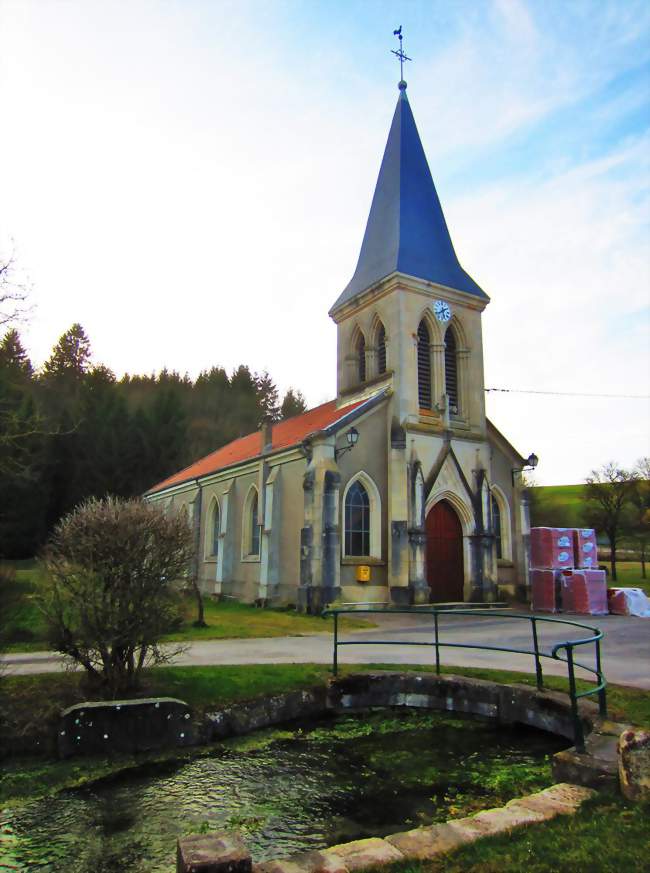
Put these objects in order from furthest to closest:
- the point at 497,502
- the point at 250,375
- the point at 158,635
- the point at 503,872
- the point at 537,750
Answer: the point at 250,375, the point at 497,502, the point at 158,635, the point at 537,750, the point at 503,872

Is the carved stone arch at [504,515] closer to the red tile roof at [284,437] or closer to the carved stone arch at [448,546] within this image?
the carved stone arch at [448,546]

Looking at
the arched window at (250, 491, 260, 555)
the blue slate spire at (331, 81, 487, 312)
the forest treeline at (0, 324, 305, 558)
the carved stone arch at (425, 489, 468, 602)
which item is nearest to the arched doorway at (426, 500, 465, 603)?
the carved stone arch at (425, 489, 468, 602)

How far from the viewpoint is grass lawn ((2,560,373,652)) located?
7352mm

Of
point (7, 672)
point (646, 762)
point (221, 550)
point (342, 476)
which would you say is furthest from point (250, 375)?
point (646, 762)

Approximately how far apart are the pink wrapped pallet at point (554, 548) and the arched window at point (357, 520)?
599 centimetres

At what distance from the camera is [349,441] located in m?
19.0

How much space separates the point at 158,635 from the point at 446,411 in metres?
15.6

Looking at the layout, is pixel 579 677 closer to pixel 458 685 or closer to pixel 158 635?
pixel 458 685

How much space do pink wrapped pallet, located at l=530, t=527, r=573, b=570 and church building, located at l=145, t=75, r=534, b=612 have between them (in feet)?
5.23

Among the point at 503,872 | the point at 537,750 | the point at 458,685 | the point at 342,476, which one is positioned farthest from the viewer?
the point at 342,476

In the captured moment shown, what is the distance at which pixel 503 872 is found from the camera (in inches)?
129

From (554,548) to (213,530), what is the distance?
14.9 m

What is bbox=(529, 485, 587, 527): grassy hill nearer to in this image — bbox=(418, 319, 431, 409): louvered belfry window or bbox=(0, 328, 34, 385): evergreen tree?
bbox=(418, 319, 431, 409): louvered belfry window

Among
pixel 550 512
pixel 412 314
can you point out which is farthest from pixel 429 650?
pixel 550 512
